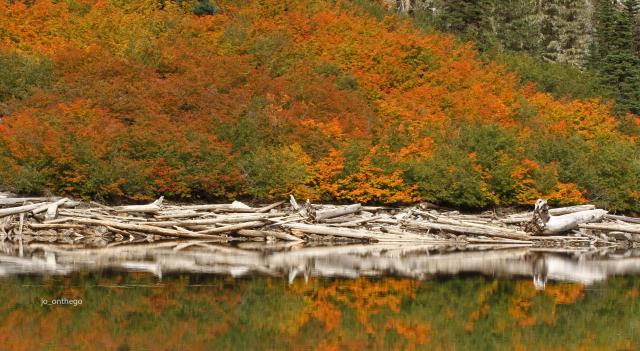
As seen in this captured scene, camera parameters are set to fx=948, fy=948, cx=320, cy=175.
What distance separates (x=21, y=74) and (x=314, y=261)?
2459 cm

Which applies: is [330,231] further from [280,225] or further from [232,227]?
[232,227]

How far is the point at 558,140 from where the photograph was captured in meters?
50.2

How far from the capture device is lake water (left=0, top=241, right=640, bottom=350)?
15320 millimetres

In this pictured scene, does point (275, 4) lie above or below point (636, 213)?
above

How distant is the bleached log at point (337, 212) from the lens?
121ft

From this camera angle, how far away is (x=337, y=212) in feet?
124

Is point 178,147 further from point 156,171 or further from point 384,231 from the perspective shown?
point 384,231

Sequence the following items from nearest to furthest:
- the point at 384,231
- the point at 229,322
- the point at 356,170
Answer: the point at 229,322 → the point at 384,231 → the point at 356,170

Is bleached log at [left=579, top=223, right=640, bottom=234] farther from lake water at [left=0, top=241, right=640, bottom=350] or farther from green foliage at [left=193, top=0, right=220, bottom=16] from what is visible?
green foliage at [left=193, top=0, right=220, bottom=16]

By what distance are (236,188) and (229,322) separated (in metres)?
24.9

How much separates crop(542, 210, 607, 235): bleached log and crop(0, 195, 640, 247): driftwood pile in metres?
0.04

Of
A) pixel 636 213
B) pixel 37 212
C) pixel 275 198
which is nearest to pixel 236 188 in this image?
pixel 275 198

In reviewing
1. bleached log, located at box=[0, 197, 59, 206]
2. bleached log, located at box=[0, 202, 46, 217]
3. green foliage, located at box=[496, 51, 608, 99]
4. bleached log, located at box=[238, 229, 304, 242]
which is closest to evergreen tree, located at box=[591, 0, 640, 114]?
green foliage, located at box=[496, 51, 608, 99]

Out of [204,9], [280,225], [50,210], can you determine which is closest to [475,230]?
[280,225]
